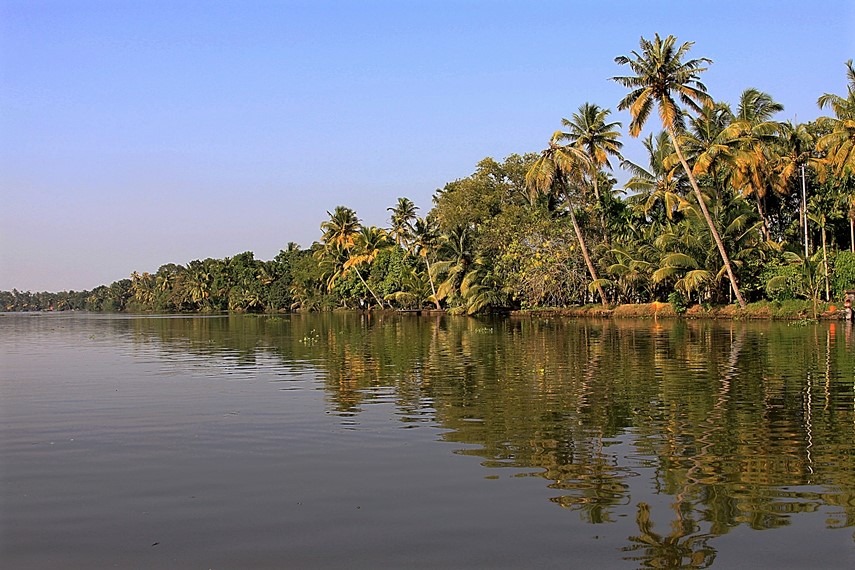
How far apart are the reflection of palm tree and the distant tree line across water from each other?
133 ft

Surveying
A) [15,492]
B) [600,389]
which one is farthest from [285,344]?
[15,492]

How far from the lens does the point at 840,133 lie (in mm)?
43656

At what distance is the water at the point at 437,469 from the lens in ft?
22.2

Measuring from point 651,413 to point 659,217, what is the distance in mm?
47721

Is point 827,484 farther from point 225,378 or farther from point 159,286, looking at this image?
point 159,286

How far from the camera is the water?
6.77 m

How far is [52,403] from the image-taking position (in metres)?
16.2

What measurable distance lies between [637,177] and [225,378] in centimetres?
4472

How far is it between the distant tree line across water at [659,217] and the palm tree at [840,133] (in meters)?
0.08

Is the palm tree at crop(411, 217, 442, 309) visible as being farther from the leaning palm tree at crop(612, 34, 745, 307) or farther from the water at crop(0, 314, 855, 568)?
the water at crop(0, 314, 855, 568)

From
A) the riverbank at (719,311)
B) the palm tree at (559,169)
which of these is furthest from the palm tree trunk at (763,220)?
the palm tree at (559,169)

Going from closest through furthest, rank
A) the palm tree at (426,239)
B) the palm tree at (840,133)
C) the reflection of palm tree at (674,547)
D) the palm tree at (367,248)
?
the reflection of palm tree at (674,547) → the palm tree at (840,133) → the palm tree at (426,239) → the palm tree at (367,248)

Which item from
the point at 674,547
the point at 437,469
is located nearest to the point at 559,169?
the point at 437,469

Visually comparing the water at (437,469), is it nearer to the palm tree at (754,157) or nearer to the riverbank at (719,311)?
the riverbank at (719,311)
